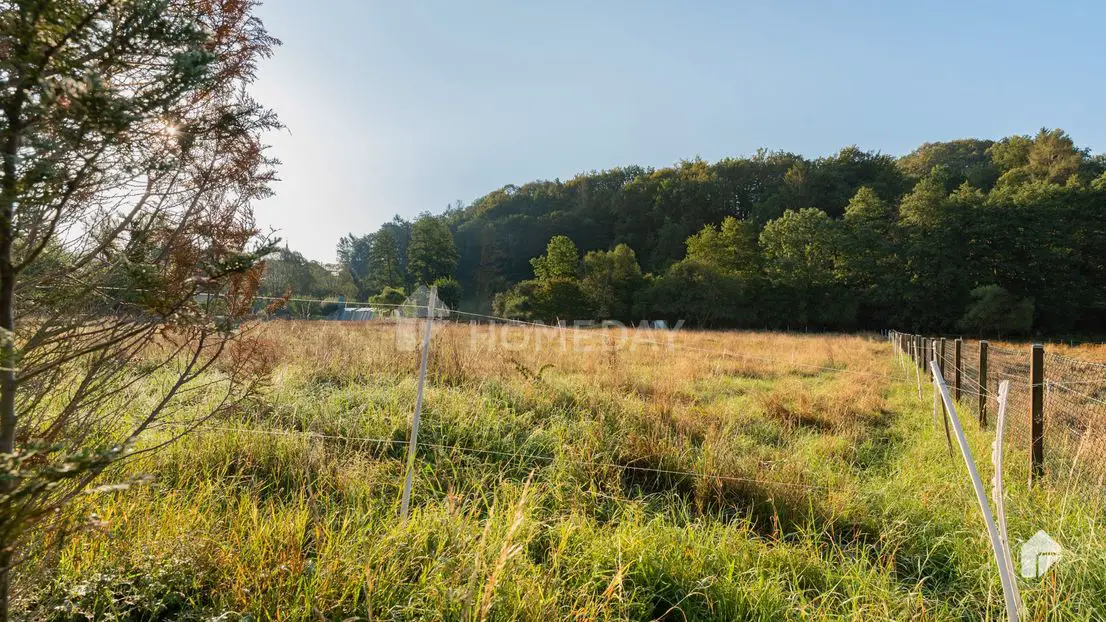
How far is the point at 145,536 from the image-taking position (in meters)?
2.18

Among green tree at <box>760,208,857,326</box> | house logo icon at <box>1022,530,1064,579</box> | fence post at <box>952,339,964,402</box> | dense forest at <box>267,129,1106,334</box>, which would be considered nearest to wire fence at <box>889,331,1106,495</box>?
fence post at <box>952,339,964,402</box>

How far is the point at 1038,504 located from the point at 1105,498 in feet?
1.03

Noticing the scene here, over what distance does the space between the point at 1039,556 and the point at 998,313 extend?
44425mm

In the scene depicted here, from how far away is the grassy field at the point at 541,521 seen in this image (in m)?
1.92

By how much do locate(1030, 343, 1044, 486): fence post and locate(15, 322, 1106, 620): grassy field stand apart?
1.34 ft

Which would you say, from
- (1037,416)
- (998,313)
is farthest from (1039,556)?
(998,313)

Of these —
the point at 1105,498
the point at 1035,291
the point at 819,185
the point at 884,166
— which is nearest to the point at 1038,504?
the point at 1105,498

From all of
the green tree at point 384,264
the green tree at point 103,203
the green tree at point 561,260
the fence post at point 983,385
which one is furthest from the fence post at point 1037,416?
the green tree at point 384,264

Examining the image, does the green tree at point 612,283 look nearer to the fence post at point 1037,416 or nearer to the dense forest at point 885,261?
the dense forest at point 885,261

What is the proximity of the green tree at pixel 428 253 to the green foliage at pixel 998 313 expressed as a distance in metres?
52.7

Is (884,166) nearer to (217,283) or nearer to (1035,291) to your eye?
(1035,291)

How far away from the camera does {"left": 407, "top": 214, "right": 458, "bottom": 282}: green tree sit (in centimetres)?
5984

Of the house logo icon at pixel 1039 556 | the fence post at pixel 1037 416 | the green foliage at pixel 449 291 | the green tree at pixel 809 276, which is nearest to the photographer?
the house logo icon at pixel 1039 556

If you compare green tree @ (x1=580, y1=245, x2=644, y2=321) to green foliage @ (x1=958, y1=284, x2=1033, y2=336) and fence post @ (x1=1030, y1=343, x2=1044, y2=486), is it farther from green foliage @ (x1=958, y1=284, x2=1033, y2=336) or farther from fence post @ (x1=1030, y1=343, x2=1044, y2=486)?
fence post @ (x1=1030, y1=343, x2=1044, y2=486)
